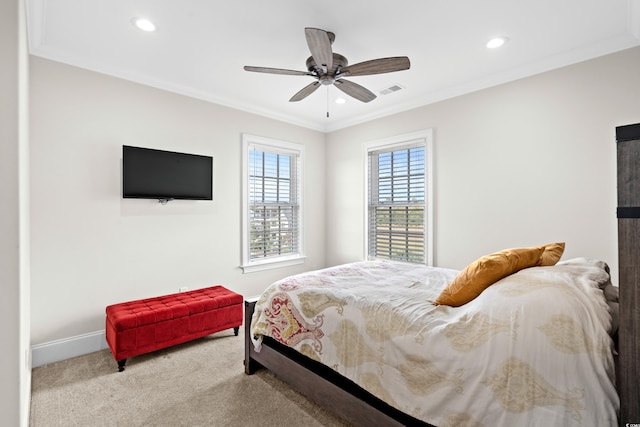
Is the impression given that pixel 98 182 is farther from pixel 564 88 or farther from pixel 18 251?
pixel 564 88

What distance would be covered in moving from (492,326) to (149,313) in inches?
108

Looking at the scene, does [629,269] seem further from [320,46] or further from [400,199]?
[400,199]

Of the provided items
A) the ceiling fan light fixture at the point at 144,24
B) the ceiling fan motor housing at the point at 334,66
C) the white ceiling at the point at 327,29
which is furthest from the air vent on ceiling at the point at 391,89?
the ceiling fan light fixture at the point at 144,24

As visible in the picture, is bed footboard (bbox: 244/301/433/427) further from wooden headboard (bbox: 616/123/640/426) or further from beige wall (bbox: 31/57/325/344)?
beige wall (bbox: 31/57/325/344)

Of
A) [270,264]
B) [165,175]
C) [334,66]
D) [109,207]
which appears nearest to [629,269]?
[334,66]

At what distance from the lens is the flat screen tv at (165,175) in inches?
124

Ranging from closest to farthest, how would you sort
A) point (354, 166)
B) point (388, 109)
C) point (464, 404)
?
point (464, 404) → point (388, 109) → point (354, 166)

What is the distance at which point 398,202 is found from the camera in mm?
4352

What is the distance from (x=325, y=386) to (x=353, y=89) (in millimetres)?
2454

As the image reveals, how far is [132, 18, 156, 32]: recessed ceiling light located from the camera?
94.4 inches

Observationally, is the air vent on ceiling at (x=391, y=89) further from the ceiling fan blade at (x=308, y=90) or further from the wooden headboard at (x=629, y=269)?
the wooden headboard at (x=629, y=269)

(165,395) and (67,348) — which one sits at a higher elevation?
(67,348)

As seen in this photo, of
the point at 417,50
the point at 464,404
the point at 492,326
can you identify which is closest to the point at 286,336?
the point at 464,404

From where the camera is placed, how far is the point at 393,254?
443 centimetres
